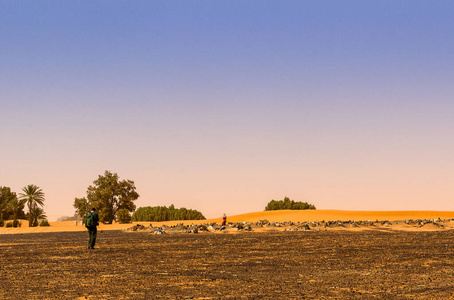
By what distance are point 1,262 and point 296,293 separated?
13.8 metres

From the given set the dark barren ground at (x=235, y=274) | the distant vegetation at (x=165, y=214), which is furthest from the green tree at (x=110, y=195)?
the dark barren ground at (x=235, y=274)

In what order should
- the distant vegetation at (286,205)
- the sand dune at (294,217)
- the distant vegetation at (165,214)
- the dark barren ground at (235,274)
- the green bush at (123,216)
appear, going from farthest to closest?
1. the distant vegetation at (286,205)
2. the distant vegetation at (165,214)
3. the green bush at (123,216)
4. the sand dune at (294,217)
5. the dark barren ground at (235,274)

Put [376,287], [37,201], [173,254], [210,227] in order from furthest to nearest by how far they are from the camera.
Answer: [37,201] < [210,227] < [173,254] < [376,287]

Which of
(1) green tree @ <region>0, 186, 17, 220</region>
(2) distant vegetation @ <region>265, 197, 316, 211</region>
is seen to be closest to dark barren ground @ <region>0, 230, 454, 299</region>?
(2) distant vegetation @ <region>265, 197, 316, 211</region>

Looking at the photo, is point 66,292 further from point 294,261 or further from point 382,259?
point 382,259

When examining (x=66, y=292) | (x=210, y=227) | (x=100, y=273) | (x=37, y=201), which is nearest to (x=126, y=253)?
(x=100, y=273)

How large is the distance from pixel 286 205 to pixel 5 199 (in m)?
51.7

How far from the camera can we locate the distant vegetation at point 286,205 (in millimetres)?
91500

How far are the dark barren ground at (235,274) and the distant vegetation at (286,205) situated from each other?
220ft

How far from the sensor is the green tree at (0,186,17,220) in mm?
94606

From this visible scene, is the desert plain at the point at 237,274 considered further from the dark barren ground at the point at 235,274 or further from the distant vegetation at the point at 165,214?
the distant vegetation at the point at 165,214

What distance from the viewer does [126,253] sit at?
2408 centimetres

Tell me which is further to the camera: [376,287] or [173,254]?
[173,254]

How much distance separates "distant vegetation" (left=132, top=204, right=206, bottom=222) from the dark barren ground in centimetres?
6016
